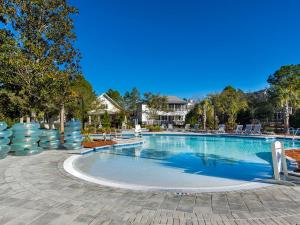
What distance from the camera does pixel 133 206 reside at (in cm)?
402

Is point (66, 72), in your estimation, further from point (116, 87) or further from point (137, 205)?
point (116, 87)

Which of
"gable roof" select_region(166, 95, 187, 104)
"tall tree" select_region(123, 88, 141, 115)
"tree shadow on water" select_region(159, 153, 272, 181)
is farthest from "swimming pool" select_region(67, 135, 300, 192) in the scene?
"gable roof" select_region(166, 95, 187, 104)

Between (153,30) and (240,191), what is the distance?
1055 inches

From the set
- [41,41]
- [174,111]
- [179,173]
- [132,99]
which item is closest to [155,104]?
[174,111]

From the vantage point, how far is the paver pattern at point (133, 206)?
11.4 ft

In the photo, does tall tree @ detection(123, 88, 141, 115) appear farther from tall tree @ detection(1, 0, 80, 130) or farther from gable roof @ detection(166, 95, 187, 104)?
tall tree @ detection(1, 0, 80, 130)

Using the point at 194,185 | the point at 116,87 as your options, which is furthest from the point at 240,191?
the point at 116,87

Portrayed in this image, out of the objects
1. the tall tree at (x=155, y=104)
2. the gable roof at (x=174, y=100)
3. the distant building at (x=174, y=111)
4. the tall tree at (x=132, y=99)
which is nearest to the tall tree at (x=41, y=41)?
the tall tree at (x=155, y=104)

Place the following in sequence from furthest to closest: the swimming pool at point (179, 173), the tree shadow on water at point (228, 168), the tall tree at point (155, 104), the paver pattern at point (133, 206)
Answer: the tall tree at point (155, 104)
the tree shadow on water at point (228, 168)
the swimming pool at point (179, 173)
the paver pattern at point (133, 206)

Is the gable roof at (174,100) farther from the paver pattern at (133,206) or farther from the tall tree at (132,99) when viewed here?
the paver pattern at (133,206)

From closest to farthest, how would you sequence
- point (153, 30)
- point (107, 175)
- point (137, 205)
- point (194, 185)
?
1. point (137, 205)
2. point (194, 185)
3. point (107, 175)
4. point (153, 30)

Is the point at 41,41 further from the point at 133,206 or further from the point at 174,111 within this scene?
the point at 174,111

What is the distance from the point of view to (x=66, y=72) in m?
12.9

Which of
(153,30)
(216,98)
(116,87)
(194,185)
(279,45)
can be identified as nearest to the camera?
(194,185)
